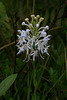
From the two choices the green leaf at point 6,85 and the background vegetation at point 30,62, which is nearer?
the green leaf at point 6,85

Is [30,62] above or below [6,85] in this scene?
above

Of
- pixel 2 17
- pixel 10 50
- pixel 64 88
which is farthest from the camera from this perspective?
pixel 10 50

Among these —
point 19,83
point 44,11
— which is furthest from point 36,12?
point 19,83

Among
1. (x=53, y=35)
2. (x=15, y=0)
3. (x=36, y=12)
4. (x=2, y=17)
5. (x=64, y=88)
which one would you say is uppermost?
(x=15, y=0)

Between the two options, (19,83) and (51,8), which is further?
(51,8)

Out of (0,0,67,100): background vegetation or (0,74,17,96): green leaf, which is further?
(0,0,67,100): background vegetation

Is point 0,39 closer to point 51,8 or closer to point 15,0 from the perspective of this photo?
point 15,0

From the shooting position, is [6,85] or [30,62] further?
[30,62]

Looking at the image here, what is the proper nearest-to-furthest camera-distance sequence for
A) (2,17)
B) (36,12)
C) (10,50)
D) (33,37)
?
(33,37) < (2,17) < (10,50) < (36,12)
